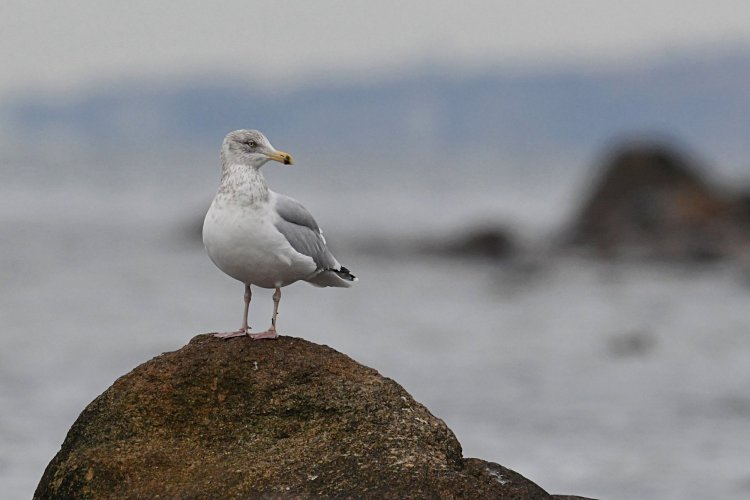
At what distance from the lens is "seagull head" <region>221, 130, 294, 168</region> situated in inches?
276

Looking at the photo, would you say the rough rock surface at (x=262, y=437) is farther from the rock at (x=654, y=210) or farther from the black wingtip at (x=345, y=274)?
the rock at (x=654, y=210)

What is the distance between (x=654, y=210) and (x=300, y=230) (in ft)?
82.8

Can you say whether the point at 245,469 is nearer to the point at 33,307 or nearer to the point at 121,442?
the point at 121,442

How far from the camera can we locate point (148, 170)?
99000 mm

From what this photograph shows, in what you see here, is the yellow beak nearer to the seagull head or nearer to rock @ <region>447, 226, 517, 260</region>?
the seagull head

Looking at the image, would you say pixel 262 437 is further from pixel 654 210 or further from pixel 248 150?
pixel 654 210

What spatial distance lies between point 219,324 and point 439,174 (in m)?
78.2

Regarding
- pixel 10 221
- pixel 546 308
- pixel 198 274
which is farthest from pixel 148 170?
pixel 546 308

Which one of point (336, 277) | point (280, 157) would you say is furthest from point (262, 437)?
point (280, 157)

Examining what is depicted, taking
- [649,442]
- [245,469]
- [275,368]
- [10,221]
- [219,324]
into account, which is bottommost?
[245,469]

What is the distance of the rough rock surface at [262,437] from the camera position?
6.54m

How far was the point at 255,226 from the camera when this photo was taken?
6801 millimetres

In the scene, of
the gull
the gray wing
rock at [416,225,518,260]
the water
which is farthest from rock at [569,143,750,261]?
the gull

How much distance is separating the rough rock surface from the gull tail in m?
0.47
